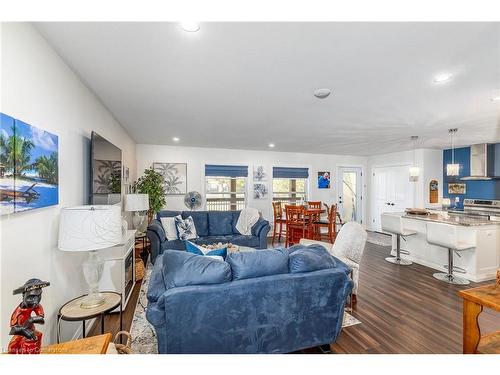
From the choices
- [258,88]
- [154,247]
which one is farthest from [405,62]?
[154,247]

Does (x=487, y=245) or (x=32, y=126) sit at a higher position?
(x=32, y=126)

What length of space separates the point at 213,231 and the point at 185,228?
2.09 ft

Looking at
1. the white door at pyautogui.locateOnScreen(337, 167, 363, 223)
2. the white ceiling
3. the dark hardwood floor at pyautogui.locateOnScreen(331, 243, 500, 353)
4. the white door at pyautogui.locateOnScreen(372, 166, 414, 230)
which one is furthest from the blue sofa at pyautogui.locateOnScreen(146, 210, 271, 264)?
the white door at pyautogui.locateOnScreen(372, 166, 414, 230)

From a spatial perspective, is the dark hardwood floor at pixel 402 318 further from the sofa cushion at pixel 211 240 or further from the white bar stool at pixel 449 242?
the sofa cushion at pixel 211 240

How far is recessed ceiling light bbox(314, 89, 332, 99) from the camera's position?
2.49 metres

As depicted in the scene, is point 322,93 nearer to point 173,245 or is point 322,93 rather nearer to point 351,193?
point 173,245

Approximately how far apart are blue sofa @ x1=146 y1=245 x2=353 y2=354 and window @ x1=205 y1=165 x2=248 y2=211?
176 inches

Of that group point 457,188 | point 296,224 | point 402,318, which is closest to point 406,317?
point 402,318

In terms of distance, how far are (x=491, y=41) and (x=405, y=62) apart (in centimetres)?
49

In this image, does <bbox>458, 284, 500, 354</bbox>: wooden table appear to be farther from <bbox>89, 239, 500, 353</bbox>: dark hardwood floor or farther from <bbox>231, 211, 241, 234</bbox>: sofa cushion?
<bbox>231, 211, 241, 234</bbox>: sofa cushion

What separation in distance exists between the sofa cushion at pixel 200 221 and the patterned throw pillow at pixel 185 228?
214 millimetres

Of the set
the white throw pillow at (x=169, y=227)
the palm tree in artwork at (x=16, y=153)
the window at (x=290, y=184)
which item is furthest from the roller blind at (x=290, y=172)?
the palm tree in artwork at (x=16, y=153)
